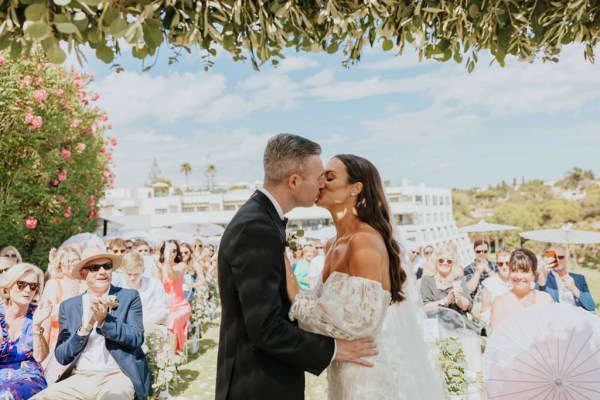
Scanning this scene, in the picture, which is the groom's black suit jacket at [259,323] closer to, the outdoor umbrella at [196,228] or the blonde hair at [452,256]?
the blonde hair at [452,256]

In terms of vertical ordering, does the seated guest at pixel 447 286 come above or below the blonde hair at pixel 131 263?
below

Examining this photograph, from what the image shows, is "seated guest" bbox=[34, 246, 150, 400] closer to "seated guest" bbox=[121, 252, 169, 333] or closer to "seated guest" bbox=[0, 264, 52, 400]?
"seated guest" bbox=[0, 264, 52, 400]

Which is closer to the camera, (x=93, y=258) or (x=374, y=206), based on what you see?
(x=374, y=206)

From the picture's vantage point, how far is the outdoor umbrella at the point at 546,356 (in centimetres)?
411

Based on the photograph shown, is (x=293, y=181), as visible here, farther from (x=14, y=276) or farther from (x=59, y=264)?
(x=59, y=264)

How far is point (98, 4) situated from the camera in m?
1.95

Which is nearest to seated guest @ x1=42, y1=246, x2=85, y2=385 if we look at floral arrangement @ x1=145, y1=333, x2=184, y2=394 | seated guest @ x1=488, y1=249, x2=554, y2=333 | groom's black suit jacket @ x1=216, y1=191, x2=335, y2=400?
floral arrangement @ x1=145, y1=333, x2=184, y2=394

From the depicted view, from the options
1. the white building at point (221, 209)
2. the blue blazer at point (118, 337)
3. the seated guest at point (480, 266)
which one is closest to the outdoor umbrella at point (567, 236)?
the seated guest at point (480, 266)

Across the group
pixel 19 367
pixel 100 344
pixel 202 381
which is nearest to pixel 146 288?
pixel 202 381

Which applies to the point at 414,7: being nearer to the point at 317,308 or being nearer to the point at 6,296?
the point at 317,308

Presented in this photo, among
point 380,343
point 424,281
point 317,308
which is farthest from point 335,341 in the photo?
point 424,281

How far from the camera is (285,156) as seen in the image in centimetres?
293

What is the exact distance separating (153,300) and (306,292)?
5.35 m

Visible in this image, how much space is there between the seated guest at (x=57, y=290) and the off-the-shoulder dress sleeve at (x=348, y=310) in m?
3.90
